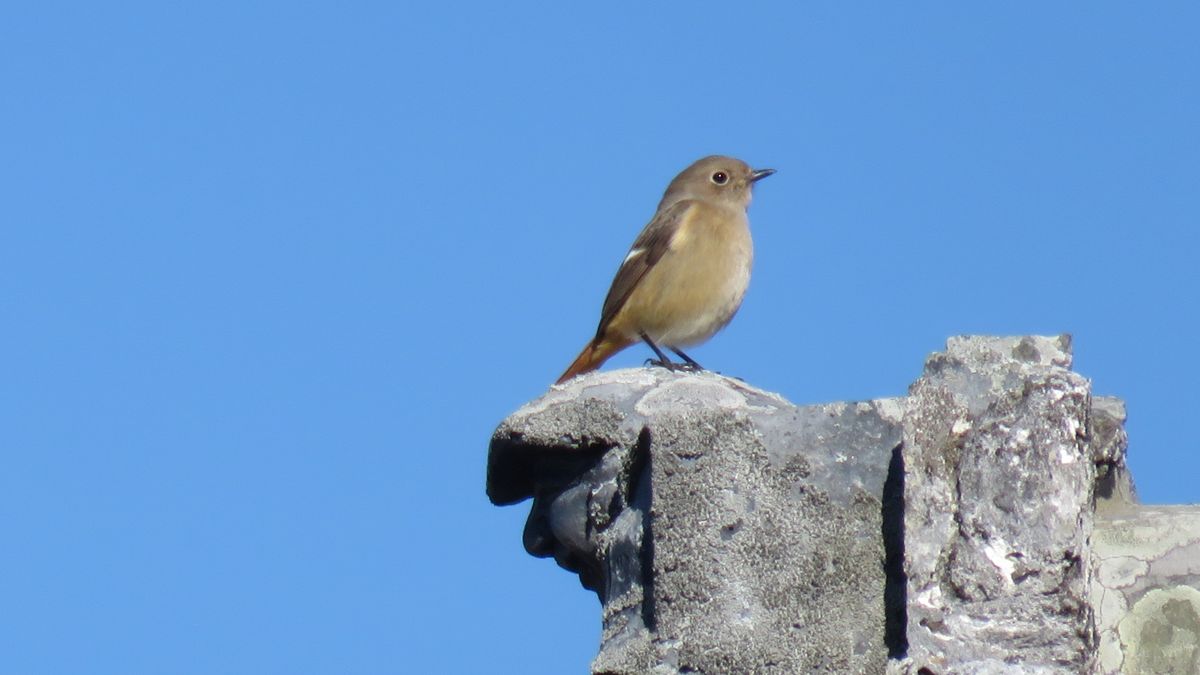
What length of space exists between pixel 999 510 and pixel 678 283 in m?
6.61

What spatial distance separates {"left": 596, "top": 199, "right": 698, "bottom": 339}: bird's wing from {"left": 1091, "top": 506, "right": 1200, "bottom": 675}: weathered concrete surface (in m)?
6.39

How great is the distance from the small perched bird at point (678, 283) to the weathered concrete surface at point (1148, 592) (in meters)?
5.95

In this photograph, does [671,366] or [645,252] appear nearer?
[671,366]

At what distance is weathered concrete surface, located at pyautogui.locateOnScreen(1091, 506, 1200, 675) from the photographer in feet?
10.4

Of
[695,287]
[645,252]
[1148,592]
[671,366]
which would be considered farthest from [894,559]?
[645,252]

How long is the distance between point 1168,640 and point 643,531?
100 centimetres

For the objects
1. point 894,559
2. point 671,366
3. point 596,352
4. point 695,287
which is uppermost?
point 695,287

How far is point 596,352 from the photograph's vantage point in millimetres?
9680

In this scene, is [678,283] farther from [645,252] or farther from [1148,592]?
[1148,592]

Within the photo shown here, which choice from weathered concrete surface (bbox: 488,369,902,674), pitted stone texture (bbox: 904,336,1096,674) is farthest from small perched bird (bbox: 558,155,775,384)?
pitted stone texture (bbox: 904,336,1096,674)

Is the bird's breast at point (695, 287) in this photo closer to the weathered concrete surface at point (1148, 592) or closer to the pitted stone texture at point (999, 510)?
the weathered concrete surface at point (1148, 592)

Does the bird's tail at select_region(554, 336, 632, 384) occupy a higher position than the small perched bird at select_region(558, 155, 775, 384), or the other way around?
the small perched bird at select_region(558, 155, 775, 384)

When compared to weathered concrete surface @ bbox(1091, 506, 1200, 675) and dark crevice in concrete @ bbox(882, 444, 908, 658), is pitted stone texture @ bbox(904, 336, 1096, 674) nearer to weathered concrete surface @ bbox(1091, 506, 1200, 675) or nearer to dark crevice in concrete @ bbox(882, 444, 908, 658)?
dark crevice in concrete @ bbox(882, 444, 908, 658)

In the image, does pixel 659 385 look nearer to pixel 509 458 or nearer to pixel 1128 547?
pixel 509 458
